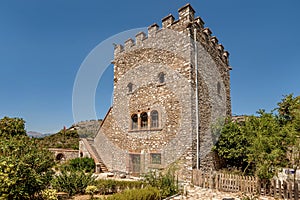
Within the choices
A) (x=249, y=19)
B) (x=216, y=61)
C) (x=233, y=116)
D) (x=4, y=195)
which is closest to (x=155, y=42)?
(x=216, y=61)

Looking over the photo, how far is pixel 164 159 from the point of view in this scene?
10867 millimetres

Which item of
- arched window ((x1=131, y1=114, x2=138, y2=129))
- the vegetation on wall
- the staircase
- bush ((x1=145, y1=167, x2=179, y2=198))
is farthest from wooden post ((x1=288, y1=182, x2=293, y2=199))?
the staircase

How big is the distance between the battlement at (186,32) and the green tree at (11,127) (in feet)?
27.1

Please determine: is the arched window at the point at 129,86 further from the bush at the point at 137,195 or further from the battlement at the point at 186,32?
the bush at the point at 137,195

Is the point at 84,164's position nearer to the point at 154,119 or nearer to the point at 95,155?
the point at 95,155

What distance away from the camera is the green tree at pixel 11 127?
27.3 feet

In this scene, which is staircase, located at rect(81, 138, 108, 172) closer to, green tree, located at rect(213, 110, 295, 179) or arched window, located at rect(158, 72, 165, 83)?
A: arched window, located at rect(158, 72, 165, 83)

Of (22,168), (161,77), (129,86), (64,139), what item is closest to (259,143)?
(161,77)

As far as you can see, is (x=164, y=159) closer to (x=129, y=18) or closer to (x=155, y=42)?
(x=155, y=42)

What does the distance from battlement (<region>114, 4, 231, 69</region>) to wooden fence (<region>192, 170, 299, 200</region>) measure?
7370 millimetres

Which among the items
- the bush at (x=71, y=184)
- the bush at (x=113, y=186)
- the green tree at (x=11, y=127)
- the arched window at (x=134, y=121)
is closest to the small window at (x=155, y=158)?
the arched window at (x=134, y=121)

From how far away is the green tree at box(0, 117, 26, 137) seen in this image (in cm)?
834

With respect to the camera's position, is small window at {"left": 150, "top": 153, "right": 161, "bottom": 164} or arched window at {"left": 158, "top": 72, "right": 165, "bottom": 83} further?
arched window at {"left": 158, "top": 72, "right": 165, "bottom": 83}

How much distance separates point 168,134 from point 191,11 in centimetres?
698
